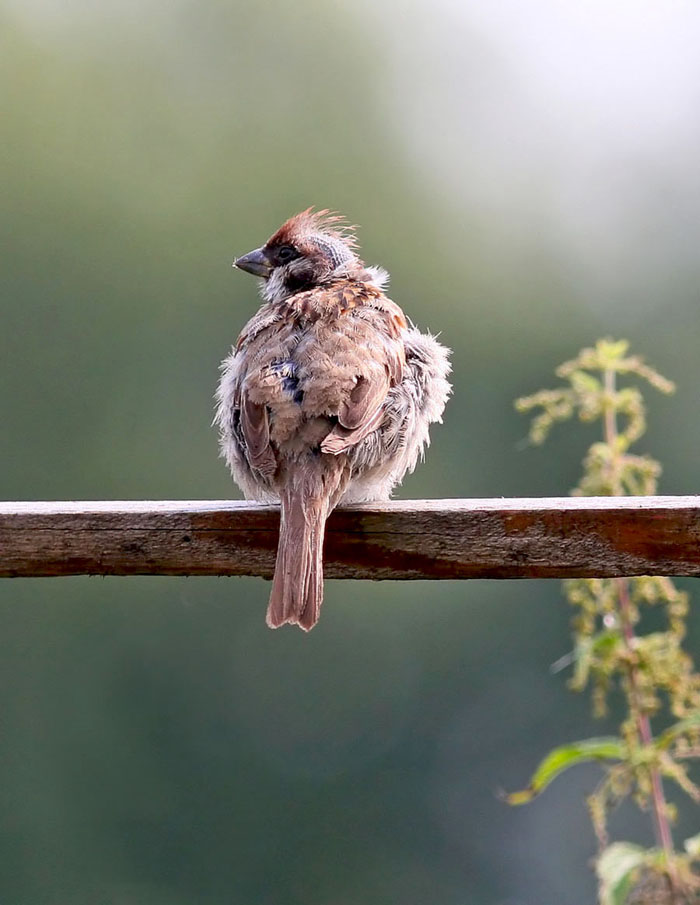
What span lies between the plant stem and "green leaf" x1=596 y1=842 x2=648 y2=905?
5cm

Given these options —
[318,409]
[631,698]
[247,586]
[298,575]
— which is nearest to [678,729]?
[631,698]

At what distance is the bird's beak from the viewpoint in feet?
12.7

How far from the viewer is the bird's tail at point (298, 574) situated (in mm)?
2352

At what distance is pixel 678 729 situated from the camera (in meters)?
2.52

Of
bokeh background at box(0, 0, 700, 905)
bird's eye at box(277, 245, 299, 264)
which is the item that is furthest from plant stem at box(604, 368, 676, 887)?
bokeh background at box(0, 0, 700, 905)

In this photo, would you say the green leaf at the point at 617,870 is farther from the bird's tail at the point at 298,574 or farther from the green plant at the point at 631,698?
the bird's tail at the point at 298,574

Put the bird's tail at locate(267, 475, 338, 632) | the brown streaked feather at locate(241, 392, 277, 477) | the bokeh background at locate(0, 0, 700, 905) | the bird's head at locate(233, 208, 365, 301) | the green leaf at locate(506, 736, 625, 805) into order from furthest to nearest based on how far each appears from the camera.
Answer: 1. the bokeh background at locate(0, 0, 700, 905)
2. the bird's head at locate(233, 208, 365, 301)
3. the brown streaked feather at locate(241, 392, 277, 477)
4. the green leaf at locate(506, 736, 625, 805)
5. the bird's tail at locate(267, 475, 338, 632)

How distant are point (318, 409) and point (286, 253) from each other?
112cm

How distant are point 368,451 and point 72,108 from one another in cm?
1755

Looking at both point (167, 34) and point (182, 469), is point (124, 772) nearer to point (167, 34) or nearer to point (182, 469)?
point (182, 469)

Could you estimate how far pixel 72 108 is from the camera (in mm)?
19547

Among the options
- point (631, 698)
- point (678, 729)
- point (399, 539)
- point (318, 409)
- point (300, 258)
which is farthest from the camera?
point (300, 258)

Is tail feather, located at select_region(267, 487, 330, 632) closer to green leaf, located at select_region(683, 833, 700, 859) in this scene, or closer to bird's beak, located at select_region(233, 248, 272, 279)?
green leaf, located at select_region(683, 833, 700, 859)

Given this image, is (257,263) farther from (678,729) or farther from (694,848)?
(694,848)
